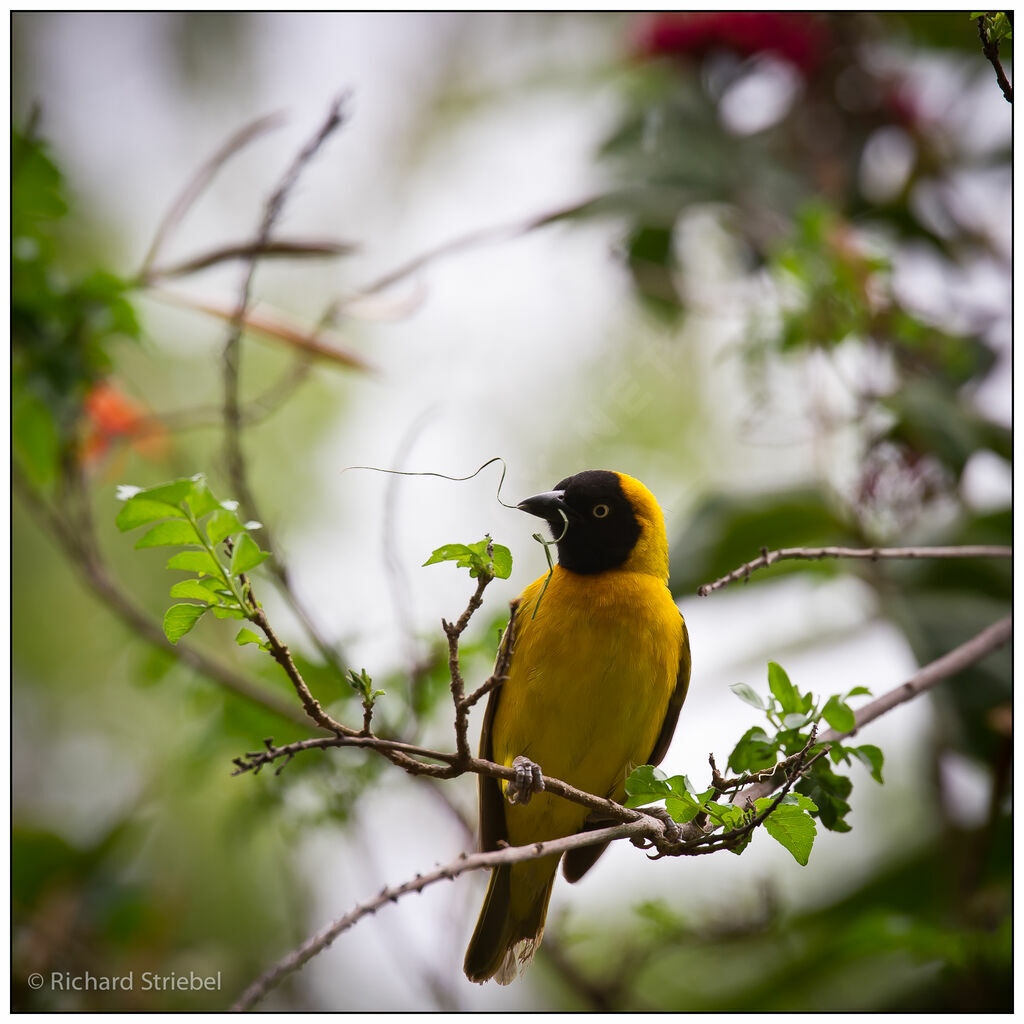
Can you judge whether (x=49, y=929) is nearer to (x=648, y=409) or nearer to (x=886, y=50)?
(x=648, y=409)

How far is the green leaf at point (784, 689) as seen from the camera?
1.27 metres

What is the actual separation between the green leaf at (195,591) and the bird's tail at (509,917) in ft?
3.41

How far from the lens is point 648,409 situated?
3111mm

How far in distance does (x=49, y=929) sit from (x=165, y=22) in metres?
3.13

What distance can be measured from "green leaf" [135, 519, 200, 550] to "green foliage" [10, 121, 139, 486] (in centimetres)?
142

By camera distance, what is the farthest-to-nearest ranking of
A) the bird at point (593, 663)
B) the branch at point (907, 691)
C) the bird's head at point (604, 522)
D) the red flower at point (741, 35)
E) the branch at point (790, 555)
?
the red flower at point (741, 35) < the bird at point (593, 663) < the bird's head at point (604, 522) < the branch at point (907, 691) < the branch at point (790, 555)

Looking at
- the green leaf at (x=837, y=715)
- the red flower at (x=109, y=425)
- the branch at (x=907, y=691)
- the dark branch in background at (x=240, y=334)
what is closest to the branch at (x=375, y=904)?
the branch at (x=907, y=691)

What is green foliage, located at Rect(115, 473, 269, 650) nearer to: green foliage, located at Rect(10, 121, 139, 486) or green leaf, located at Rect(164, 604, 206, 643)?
green leaf, located at Rect(164, 604, 206, 643)

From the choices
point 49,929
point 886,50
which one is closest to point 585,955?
point 49,929

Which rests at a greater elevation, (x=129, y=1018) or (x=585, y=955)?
(x=585, y=955)

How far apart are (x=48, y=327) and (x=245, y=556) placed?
63.4 inches

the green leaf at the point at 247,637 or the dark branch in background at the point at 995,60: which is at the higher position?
the dark branch in background at the point at 995,60

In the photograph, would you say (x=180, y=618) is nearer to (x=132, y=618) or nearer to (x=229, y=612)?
(x=229, y=612)

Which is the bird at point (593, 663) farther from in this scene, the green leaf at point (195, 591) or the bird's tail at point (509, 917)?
the green leaf at point (195, 591)
